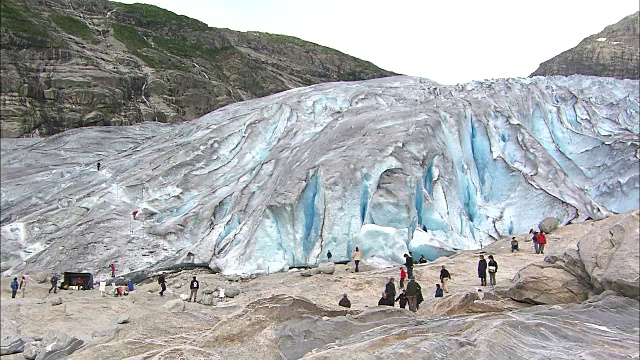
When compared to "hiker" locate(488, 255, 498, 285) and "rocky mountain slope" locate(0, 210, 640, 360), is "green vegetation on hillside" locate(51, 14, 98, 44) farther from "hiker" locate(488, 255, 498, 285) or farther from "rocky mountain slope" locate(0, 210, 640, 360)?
"hiker" locate(488, 255, 498, 285)

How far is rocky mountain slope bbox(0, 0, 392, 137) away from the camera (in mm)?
28375

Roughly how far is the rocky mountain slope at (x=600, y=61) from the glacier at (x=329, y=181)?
4172 cm

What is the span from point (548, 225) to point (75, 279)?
52.6 feet

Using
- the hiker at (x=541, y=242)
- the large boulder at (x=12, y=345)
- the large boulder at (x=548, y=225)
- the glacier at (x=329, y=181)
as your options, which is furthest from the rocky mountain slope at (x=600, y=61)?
the large boulder at (x=12, y=345)

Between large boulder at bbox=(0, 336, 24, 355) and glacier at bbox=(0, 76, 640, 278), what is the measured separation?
4370mm

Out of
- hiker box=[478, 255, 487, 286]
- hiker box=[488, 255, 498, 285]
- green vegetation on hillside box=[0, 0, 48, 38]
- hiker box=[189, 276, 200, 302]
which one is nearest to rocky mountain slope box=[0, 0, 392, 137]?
green vegetation on hillside box=[0, 0, 48, 38]

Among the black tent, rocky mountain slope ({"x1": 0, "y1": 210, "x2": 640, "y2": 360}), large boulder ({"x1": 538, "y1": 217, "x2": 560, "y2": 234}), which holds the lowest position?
the black tent

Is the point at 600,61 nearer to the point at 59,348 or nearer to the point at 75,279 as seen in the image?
the point at 75,279

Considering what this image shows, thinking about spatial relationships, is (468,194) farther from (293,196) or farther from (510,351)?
Result: (510,351)

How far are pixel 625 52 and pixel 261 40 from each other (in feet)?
163

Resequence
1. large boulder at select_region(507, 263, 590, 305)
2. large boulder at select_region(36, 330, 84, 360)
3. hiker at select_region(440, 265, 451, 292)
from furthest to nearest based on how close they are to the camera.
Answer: hiker at select_region(440, 265, 451, 292) → large boulder at select_region(507, 263, 590, 305) → large boulder at select_region(36, 330, 84, 360)

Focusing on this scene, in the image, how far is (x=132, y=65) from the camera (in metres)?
51.0

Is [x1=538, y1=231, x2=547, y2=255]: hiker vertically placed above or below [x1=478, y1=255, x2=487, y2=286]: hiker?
above

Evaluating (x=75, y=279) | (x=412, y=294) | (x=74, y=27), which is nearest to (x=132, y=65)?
(x=74, y=27)
